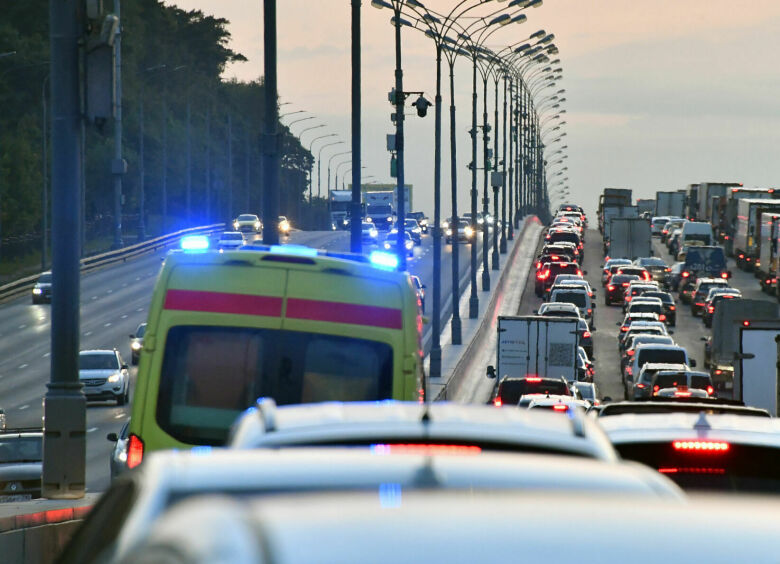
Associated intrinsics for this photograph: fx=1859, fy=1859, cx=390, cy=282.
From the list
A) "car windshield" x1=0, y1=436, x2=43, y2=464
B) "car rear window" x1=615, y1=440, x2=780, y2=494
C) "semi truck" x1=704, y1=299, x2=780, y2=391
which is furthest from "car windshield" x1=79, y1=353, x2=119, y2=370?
"car rear window" x1=615, y1=440, x2=780, y2=494

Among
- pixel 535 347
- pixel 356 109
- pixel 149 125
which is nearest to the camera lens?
pixel 356 109

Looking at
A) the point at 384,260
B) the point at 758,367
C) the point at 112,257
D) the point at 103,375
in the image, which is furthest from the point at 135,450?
the point at 112,257

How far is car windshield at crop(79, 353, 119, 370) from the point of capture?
155ft

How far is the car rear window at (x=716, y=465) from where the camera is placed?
24.9 ft

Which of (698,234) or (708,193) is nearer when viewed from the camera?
(698,234)

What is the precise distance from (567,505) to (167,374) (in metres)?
8.29

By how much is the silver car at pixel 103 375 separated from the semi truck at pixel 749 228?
41640 millimetres

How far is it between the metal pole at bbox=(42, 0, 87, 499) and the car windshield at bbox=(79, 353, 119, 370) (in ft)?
104

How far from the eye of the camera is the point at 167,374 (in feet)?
37.1

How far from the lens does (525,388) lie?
3641 cm

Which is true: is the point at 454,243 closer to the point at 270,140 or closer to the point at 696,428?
the point at 270,140

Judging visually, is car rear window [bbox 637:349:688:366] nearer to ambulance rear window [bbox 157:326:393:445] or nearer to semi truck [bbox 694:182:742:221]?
ambulance rear window [bbox 157:326:393:445]

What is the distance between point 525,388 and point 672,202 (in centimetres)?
11783

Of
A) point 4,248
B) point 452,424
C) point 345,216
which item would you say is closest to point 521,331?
point 452,424
